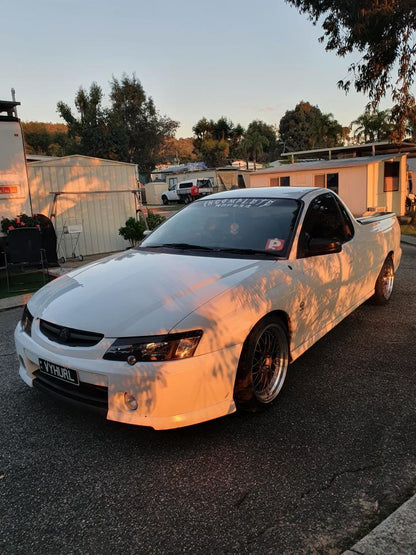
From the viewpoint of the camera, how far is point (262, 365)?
10.5ft

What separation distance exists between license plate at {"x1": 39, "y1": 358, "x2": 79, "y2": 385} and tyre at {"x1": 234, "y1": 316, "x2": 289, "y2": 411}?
3.37 ft


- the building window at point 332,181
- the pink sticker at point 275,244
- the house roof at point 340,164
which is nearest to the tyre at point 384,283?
the pink sticker at point 275,244

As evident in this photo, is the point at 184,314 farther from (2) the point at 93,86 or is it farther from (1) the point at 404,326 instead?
(2) the point at 93,86

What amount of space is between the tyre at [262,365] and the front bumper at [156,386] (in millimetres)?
123

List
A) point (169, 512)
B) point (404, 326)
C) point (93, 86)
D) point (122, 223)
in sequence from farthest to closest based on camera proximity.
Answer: point (93, 86) → point (122, 223) → point (404, 326) → point (169, 512)

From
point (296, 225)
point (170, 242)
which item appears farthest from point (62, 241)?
→ point (296, 225)

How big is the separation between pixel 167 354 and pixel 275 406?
1.20 m

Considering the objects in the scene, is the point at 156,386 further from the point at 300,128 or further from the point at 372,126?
the point at 300,128

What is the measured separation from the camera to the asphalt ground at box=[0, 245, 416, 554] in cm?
211

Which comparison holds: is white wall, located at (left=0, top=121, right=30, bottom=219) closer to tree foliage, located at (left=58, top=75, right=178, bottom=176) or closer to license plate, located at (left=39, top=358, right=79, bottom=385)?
license plate, located at (left=39, top=358, right=79, bottom=385)

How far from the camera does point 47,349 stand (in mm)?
2881

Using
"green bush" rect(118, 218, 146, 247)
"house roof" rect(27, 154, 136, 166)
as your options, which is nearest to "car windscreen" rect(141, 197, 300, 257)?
"green bush" rect(118, 218, 146, 247)

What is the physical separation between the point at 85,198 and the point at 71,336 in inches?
347

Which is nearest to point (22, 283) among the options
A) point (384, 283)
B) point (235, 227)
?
point (235, 227)
